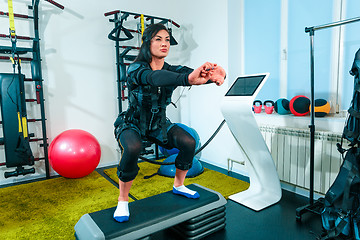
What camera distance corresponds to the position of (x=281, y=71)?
10.1 ft

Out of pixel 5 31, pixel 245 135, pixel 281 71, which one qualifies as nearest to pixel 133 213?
pixel 245 135

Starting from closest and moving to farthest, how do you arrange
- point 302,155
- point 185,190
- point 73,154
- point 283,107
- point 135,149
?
point 135,149, point 185,190, point 302,155, point 283,107, point 73,154

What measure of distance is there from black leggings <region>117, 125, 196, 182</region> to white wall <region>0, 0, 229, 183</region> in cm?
177

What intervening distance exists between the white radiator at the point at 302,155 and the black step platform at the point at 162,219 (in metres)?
1.01

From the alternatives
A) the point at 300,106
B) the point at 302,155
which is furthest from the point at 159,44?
the point at 302,155

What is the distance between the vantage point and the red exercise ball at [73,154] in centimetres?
304

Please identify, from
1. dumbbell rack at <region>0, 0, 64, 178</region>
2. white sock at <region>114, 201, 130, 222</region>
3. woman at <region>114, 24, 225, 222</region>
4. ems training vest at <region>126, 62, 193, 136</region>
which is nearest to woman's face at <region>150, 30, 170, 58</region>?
woman at <region>114, 24, 225, 222</region>

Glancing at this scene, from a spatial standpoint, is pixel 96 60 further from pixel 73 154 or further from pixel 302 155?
pixel 302 155

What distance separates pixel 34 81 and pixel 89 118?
867 mm

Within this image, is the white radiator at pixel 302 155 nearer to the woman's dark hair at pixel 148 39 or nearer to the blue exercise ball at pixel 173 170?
the blue exercise ball at pixel 173 170

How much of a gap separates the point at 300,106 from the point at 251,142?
0.67m

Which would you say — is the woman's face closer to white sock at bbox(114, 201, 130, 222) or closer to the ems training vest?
the ems training vest

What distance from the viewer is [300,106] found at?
2545 mm

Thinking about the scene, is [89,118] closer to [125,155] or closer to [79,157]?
[79,157]
